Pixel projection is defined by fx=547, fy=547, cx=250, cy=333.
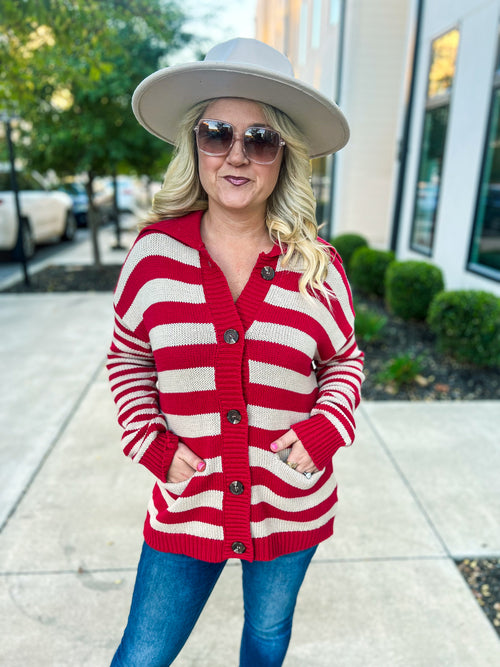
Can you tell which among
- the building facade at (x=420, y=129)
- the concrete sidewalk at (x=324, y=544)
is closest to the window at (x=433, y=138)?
the building facade at (x=420, y=129)

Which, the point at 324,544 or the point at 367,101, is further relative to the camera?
the point at 367,101

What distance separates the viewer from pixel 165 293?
1.34 metres

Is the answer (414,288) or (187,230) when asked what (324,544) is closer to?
(187,230)

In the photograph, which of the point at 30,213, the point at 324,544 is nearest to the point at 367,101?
the point at 30,213

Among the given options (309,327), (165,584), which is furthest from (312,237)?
(165,584)

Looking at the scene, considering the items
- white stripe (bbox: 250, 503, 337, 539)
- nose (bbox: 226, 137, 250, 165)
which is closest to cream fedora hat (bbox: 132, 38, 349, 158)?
nose (bbox: 226, 137, 250, 165)

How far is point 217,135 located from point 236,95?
11 cm

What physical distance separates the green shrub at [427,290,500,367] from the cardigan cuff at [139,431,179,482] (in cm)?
372

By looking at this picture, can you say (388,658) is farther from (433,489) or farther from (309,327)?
(309,327)

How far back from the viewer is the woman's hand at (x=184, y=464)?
135cm

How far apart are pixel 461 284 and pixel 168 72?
5.49 meters

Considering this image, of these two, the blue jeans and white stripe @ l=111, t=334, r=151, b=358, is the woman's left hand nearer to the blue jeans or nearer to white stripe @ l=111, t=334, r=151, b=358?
the blue jeans

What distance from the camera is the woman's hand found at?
4.43 feet

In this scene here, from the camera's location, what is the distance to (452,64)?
652 centimetres
